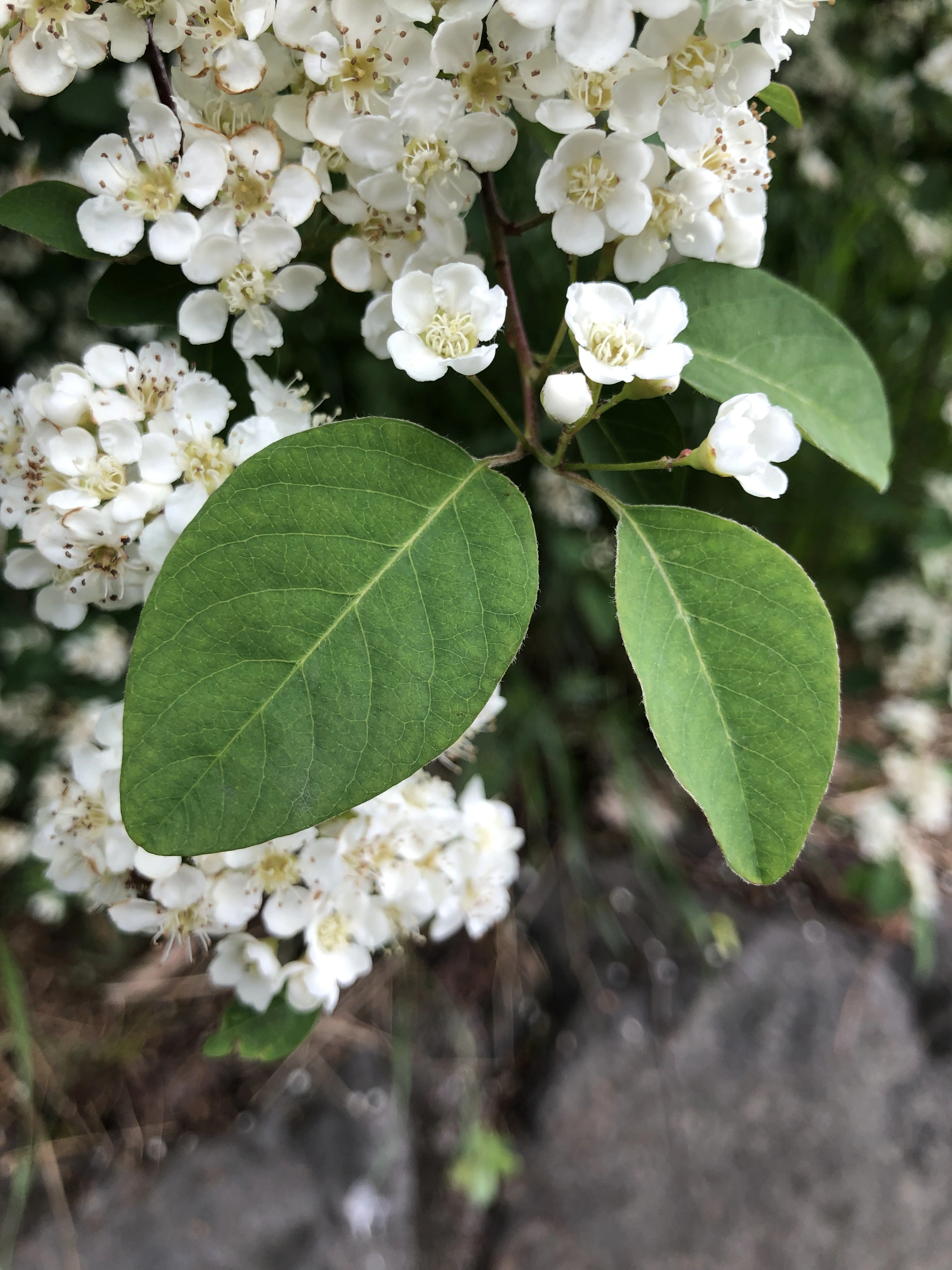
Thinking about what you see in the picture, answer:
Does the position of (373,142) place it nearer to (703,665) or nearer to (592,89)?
(592,89)

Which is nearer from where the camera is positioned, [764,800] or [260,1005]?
[764,800]

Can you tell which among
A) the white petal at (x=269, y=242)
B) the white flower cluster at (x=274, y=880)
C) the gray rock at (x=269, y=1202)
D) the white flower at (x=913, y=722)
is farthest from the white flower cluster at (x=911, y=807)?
the white petal at (x=269, y=242)

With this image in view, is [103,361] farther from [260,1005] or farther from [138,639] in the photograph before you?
[260,1005]

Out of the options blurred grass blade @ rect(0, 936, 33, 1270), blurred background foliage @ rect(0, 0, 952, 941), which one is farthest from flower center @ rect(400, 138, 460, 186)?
blurred grass blade @ rect(0, 936, 33, 1270)

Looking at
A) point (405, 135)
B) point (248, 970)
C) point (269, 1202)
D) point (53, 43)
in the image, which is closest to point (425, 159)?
point (405, 135)

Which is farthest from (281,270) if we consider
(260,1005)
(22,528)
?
(260,1005)

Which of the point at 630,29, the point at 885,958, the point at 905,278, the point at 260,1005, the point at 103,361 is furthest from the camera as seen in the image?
the point at 905,278
